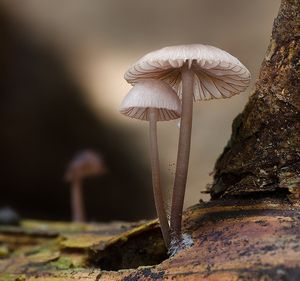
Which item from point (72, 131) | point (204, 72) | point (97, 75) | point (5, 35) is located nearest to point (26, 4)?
point (5, 35)

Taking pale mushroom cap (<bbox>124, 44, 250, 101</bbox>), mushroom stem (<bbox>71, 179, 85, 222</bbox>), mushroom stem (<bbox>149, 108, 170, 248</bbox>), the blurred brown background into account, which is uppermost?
the blurred brown background

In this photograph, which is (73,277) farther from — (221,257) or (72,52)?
(72,52)

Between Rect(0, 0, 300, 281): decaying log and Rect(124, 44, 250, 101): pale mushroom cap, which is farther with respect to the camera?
Rect(124, 44, 250, 101): pale mushroom cap

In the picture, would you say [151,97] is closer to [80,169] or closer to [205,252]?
[205,252]

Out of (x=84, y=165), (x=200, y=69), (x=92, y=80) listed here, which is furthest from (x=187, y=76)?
(x=92, y=80)

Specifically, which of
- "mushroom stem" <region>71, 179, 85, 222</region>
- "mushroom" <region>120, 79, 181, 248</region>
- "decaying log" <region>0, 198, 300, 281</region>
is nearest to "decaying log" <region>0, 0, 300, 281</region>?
"decaying log" <region>0, 198, 300, 281</region>

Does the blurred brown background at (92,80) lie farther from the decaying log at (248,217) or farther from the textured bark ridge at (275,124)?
the textured bark ridge at (275,124)

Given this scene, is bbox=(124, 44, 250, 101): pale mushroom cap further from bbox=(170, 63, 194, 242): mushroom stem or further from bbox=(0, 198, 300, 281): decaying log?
bbox=(0, 198, 300, 281): decaying log
